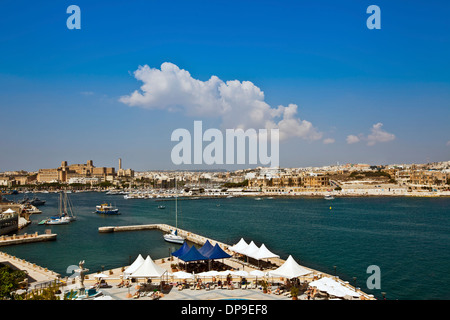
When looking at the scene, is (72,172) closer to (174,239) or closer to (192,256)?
(174,239)

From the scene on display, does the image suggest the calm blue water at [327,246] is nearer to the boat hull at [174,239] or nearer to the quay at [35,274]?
the boat hull at [174,239]

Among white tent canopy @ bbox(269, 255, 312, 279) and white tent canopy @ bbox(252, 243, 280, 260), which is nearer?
white tent canopy @ bbox(269, 255, 312, 279)

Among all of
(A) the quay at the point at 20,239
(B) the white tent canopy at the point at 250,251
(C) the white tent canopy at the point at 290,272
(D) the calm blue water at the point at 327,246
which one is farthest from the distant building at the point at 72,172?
(C) the white tent canopy at the point at 290,272

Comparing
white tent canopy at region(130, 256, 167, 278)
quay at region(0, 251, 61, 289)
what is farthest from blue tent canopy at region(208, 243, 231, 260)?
quay at region(0, 251, 61, 289)

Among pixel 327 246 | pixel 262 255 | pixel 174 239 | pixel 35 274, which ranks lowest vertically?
pixel 327 246

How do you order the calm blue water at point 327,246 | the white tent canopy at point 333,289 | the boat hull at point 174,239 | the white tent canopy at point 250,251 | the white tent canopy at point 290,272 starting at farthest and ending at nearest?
the boat hull at point 174,239
the calm blue water at point 327,246
the white tent canopy at point 250,251
the white tent canopy at point 290,272
the white tent canopy at point 333,289

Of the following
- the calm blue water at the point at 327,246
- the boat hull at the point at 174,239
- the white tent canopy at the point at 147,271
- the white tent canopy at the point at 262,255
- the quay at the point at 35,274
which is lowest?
the calm blue water at the point at 327,246

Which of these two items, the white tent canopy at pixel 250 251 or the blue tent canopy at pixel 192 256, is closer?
the blue tent canopy at pixel 192 256

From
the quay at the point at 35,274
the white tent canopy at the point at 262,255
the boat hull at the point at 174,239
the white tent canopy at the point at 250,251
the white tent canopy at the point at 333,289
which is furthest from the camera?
the boat hull at the point at 174,239

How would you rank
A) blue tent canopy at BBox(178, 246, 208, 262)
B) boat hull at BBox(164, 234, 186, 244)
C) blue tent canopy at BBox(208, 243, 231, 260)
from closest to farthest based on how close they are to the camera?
blue tent canopy at BBox(178, 246, 208, 262), blue tent canopy at BBox(208, 243, 231, 260), boat hull at BBox(164, 234, 186, 244)

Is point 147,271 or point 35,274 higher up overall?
point 147,271

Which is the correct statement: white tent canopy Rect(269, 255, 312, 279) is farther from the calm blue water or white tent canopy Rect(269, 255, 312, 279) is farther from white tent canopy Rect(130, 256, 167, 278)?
the calm blue water

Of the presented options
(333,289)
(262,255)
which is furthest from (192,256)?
(333,289)
